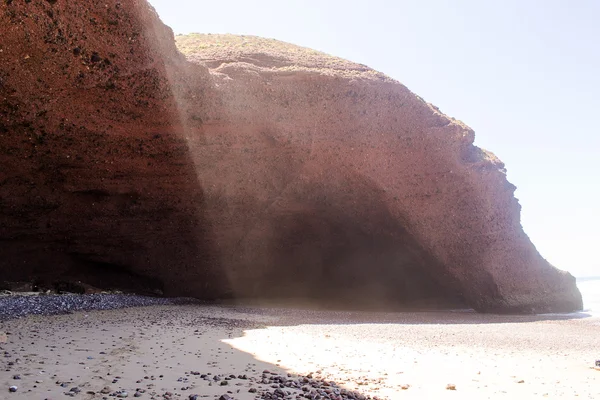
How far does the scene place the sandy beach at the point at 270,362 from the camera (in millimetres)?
4277

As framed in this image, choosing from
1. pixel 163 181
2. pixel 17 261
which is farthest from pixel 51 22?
pixel 17 261

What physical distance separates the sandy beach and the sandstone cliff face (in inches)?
209

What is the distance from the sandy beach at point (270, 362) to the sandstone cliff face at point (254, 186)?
532cm

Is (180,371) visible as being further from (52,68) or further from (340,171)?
(340,171)

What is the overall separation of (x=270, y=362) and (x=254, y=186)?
396 inches

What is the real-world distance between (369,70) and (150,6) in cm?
745

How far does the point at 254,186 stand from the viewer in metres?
15.4

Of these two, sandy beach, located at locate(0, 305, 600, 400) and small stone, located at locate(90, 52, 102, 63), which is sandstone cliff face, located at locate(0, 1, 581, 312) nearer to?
small stone, located at locate(90, 52, 102, 63)

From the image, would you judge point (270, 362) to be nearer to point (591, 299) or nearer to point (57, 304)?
point (57, 304)

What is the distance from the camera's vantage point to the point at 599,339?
955 centimetres

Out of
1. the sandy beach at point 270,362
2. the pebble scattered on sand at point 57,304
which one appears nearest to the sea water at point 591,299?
the sandy beach at point 270,362

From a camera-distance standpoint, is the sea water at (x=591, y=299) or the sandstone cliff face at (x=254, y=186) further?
the sea water at (x=591, y=299)

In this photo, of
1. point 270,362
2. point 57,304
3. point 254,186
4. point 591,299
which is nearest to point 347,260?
point 254,186

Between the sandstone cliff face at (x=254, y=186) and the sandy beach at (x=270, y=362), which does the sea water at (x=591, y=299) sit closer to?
the sandstone cliff face at (x=254, y=186)
